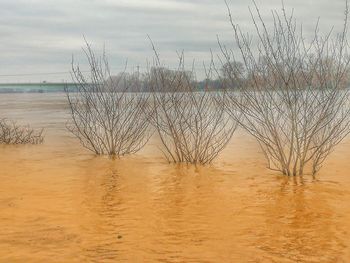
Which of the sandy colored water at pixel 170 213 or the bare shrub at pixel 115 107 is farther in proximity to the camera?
the bare shrub at pixel 115 107

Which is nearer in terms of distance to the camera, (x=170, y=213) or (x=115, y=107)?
(x=170, y=213)

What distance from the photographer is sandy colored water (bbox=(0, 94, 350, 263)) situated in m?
6.65

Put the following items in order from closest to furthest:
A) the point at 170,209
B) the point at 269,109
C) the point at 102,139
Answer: the point at 170,209, the point at 269,109, the point at 102,139

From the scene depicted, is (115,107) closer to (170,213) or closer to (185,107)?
(185,107)

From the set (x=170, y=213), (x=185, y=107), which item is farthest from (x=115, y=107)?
(x=170, y=213)

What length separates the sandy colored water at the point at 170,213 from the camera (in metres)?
6.65

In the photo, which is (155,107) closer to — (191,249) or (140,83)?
(140,83)

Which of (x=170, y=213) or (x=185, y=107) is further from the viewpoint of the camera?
(x=185, y=107)

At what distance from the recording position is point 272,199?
10000mm

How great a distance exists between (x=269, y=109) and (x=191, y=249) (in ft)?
19.4

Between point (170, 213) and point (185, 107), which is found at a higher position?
point (185, 107)

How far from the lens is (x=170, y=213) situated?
878 cm

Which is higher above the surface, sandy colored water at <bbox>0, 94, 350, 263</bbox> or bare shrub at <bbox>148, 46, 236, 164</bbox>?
bare shrub at <bbox>148, 46, 236, 164</bbox>

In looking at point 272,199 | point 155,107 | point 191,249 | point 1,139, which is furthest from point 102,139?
point 191,249
